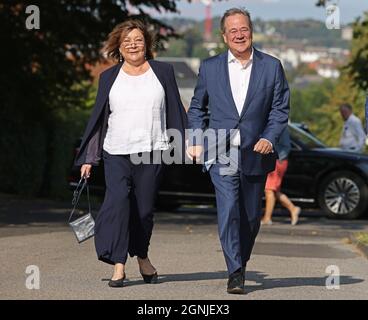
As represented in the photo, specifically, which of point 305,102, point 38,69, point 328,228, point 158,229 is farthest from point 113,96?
point 305,102

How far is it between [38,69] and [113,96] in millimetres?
15427

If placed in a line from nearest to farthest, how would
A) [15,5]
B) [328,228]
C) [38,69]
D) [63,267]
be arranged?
[63,267] < [328,228] < [15,5] < [38,69]

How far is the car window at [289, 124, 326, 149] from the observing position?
66.8ft

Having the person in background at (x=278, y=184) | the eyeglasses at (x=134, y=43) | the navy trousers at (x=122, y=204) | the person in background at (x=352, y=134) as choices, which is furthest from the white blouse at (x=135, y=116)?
the person in background at (x=352, y=134)

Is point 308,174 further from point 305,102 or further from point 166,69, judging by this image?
point 305,102

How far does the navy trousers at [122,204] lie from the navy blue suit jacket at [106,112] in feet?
0.40

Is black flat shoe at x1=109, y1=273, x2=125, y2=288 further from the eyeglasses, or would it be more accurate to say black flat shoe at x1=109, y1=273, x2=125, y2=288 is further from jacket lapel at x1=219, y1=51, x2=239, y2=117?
the eyeglasses

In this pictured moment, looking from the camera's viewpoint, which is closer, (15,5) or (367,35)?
(15,5)

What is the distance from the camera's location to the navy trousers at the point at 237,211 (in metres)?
9.27

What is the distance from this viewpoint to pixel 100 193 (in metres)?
20.5

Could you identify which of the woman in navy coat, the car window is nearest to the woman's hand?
the woman in navy coat

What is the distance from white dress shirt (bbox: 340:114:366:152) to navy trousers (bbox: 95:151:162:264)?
495 inches

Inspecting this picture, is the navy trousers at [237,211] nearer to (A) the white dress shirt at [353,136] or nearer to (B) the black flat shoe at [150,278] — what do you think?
(B) the black flat shoe at [150,278]

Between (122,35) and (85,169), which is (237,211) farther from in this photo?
(122,35)
